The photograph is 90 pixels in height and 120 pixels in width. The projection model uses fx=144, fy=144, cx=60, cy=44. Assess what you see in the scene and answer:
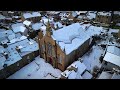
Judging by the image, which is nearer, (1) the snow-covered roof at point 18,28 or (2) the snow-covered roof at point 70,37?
(2) the snow-covered roof at point 70,37

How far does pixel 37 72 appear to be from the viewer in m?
15.1

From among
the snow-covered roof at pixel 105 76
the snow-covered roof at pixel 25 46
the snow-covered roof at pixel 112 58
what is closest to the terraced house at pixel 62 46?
the snow-covered roof at pixel 25 46

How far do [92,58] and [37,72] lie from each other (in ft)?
22.2

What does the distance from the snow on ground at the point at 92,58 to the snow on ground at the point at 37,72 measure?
3484mm

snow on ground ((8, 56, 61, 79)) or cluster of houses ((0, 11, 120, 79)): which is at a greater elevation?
cluster of houses ((0, 11, 120, 79))

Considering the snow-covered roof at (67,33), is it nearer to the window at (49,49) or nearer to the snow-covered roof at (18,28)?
the window at (49,49)

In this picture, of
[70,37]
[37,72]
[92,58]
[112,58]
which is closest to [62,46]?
[70,37]

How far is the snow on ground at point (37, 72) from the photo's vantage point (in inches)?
572

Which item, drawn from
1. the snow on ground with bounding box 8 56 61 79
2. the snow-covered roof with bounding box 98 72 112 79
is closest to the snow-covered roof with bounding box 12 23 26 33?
the snow on ground with bounding box 8 56 61 79

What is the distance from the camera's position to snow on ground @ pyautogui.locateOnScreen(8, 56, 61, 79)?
14.5 meters

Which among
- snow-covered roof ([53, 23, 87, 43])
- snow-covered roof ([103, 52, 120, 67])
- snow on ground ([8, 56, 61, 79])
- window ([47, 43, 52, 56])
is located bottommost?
snow on ground ([8, 56, 61, 79])

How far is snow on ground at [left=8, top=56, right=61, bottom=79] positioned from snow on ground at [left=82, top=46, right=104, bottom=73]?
137 inches

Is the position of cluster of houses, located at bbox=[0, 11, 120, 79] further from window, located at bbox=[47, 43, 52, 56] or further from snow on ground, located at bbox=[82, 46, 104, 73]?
snow on ground, located at bbox=[82, 46, 104, 73]
